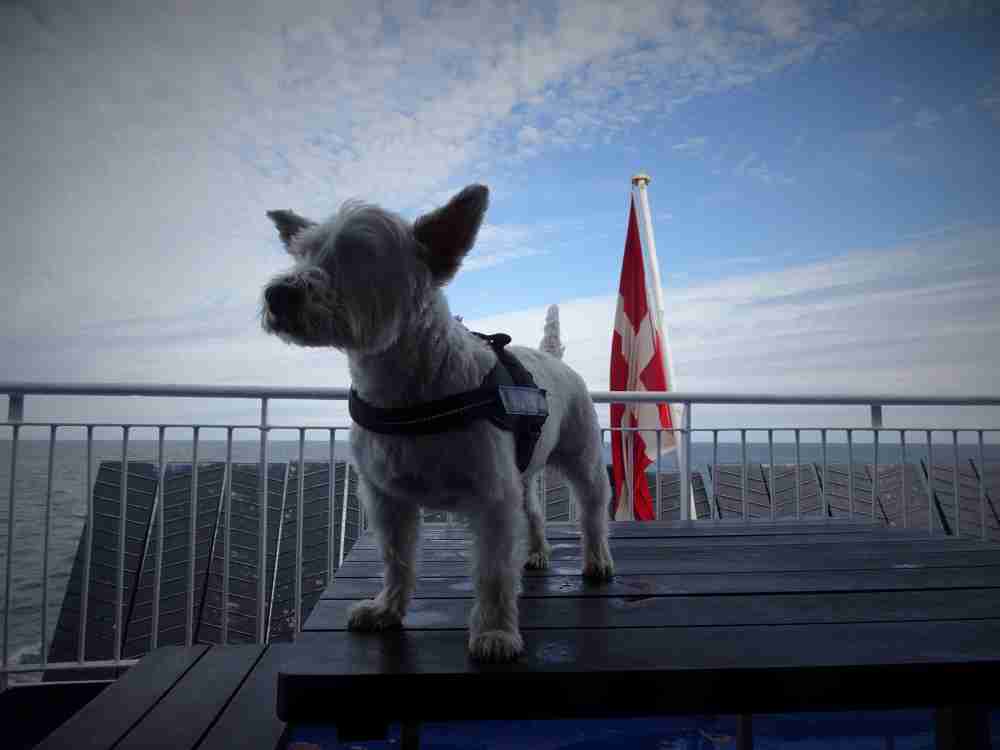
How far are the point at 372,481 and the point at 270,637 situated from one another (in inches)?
128

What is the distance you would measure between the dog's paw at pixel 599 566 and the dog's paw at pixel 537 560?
209 millimetres

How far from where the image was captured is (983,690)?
4.26ft

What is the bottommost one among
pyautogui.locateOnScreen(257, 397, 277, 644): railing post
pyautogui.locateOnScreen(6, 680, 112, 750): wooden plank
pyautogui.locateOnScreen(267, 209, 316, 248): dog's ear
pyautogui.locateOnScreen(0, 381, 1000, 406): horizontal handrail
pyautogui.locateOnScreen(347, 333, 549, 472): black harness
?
pyautogui.locateOnScreen(6, 680, 112, 750): wooden plank

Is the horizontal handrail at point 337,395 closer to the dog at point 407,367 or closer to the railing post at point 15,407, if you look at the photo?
the railing post at point 15,407

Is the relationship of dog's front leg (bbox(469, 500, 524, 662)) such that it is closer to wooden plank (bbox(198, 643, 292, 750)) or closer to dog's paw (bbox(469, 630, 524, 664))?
dog's paw (bbox(469, 630, 524, 664))

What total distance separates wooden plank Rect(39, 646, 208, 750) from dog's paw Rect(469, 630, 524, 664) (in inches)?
48.3

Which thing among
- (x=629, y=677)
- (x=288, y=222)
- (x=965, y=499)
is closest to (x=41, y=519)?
(x=288, y=222)

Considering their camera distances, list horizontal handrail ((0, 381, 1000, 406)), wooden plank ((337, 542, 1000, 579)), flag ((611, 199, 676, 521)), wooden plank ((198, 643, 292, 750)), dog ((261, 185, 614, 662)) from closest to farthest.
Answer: dog ((261, 185, 614, 662)) < wooden plank ((198, 643, 292, 750)) < wooden plank ((337, 542, 1000, 579)) < horizontal handrail ((0, 381, 1000, 406)) < flag ((611, 199, 676, 521))

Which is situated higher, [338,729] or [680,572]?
[680,572]

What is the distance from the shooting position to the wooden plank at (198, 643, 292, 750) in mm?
1742

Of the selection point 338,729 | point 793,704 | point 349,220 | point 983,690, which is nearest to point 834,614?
point 983,690

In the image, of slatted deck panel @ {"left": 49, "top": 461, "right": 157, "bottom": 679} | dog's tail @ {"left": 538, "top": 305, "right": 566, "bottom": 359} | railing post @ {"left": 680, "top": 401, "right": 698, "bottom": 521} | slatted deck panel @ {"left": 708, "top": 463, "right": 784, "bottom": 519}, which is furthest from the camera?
slatted deck panel @ {"left": 708, "top": 463, "right": 784, "bottom": 519}

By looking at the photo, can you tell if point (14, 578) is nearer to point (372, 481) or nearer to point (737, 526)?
point (372, 481)

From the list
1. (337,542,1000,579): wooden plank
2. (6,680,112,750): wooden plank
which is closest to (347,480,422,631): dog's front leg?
(337,542,1000,579): wooden plank
